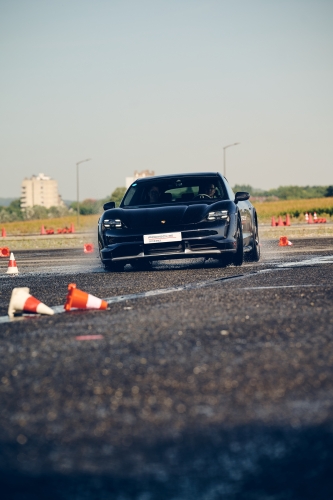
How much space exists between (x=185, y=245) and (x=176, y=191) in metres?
1.51

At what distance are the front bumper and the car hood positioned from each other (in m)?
0.14

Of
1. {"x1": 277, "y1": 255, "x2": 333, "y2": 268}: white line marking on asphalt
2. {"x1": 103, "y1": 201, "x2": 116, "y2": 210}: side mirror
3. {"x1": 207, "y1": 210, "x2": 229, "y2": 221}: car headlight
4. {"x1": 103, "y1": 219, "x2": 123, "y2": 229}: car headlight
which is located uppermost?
{"x1": 103, "y1": 201, "x2": 116, "y2": 210}: side mirror

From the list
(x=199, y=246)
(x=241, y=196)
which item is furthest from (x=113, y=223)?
(x=241, y=196)

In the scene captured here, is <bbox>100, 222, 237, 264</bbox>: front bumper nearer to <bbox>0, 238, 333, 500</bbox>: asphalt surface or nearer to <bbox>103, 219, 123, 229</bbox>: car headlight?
<bbox>103, 219, 123, 229</bbox>: car headlight

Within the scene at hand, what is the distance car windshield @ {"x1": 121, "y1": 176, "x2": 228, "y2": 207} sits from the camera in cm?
1322

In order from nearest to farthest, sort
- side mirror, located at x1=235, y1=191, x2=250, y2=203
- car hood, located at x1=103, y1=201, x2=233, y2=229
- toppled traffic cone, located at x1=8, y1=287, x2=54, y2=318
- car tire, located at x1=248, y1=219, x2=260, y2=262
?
toppled traffic cone, located at x1=8, y1=287, x2=54, y2=318 < car hood, located at x1=103, y1=201, x2=233, y2=229 < side mirror, located at x1=235, y1=191, x2=250, y2=203 < car tire, located at x1=248, y1=219, x2=260, y2=262

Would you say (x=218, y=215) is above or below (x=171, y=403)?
above

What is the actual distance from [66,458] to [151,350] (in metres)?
2.20

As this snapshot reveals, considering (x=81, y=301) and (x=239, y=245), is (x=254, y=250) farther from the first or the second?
(x=81, y=301)

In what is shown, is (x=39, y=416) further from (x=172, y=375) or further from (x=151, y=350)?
(x=151, y=350)

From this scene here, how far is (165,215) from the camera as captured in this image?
12305mm

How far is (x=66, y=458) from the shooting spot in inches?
119

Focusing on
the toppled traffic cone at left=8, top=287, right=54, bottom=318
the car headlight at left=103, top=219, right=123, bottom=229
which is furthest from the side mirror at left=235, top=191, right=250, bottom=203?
the toppled traffic cone at left=8, top=287, right=54, bottom=318

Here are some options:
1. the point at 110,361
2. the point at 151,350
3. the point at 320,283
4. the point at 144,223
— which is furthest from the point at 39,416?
the point at 144,223
